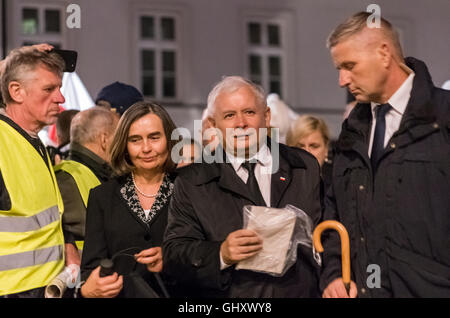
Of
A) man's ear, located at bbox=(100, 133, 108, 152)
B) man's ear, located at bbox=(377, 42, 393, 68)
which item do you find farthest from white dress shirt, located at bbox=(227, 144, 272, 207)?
man's ear, located at bbox=(100, 133, 108, 152)

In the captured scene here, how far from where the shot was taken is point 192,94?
1683cm

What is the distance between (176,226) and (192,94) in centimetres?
1305

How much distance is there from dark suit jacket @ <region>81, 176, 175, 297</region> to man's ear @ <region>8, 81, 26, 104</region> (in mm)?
642

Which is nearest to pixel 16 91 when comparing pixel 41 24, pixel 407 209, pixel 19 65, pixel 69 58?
pixel 19 65

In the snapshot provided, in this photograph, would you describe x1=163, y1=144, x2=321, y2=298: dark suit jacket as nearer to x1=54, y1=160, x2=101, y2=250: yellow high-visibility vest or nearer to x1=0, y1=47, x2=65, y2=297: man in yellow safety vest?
x1=0, y1=47, x2=65, y2=297: man in yellow safety vest

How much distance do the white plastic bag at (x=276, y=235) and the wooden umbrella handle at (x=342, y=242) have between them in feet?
0.35

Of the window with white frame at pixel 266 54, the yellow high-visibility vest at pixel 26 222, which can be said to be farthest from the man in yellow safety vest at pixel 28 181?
the window with white frame at pixel 266 54

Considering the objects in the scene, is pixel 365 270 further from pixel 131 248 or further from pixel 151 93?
pixel 151 93

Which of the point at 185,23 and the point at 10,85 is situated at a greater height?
the point at 185,23

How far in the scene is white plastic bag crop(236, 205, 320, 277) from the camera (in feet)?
11.6

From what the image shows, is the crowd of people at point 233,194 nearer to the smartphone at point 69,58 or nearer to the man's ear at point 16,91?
the man's ear at point 16,91

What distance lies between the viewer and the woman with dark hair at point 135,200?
414 cm

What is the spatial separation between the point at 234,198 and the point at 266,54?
14769mm
